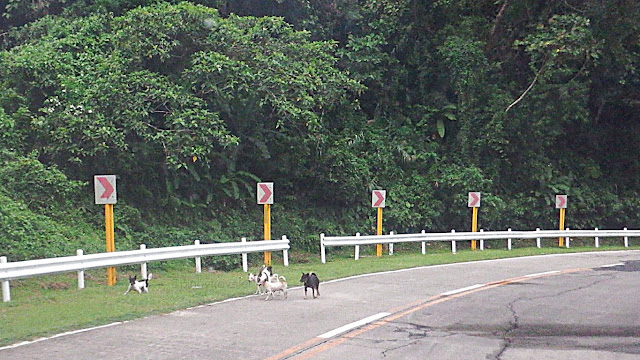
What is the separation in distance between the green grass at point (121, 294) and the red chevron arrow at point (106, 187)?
2.02 m

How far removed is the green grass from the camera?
11219 millimetres

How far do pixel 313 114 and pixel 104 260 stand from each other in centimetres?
1024

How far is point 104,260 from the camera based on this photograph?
15.6 meters

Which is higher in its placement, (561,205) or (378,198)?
(378,198)

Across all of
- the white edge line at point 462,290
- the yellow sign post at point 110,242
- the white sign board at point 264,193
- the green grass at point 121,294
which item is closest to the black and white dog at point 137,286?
the green grass at point 121,294

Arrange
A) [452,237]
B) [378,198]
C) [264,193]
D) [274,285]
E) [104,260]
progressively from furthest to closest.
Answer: [452,237]
[378,198]
[264,193]
[104,260]
[274,285]

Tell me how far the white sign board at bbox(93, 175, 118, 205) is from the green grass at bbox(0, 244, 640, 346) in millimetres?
1926

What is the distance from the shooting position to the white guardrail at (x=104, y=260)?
13.5 metres

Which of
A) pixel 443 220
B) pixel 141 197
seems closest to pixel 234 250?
pixel 141 197

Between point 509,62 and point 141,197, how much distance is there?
18890mm

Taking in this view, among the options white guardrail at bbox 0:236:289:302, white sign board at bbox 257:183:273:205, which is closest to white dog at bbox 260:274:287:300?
white guardrail at bbox 0:236:289:302

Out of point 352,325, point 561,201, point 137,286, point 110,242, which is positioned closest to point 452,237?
point 561,201

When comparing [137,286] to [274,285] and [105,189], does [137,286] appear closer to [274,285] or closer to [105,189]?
[274,285]

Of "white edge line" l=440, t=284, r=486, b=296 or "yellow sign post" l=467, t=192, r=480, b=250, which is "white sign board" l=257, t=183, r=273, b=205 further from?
"yellow sign post" l=467, t=192, r=480, b=250
